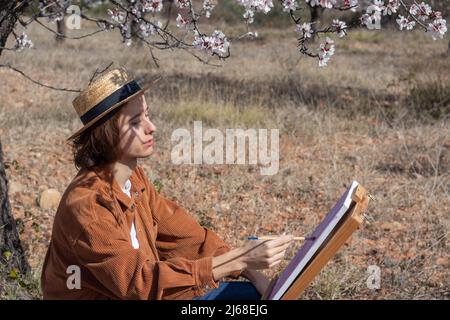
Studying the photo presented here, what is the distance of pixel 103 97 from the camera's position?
100 inches

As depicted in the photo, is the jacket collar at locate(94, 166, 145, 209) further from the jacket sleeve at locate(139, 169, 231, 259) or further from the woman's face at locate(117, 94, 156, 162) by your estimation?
the jacket sleeve at locate(139, 169, 231, 259)

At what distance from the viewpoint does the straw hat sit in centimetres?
254

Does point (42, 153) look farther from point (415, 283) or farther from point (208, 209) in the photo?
point (415, 283)

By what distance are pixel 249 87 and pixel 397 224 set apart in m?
5.11

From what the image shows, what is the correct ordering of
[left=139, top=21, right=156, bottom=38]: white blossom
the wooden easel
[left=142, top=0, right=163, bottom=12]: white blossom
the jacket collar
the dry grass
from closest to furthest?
the wooden easel < the jacket collar < [left=142, top=0, right=163, bottom=12]: white blossom < the dry grass < [left=139, top=21, right=156, bottom=38]: white blossom

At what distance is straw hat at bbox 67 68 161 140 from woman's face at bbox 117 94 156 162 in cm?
4

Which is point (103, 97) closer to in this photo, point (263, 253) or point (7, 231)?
point (263, 253)

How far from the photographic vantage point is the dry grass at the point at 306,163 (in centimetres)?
444

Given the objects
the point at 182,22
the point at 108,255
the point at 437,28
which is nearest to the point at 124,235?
the point at 108,255

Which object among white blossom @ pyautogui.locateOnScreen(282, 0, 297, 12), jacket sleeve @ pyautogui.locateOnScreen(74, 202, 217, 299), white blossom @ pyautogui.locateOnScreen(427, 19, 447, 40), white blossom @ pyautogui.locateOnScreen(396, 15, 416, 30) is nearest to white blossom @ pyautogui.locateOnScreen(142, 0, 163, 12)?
white blossom @ pyautogui.locateOnScreen(282, 0, 297, 12)

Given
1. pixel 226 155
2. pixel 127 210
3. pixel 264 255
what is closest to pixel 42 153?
pixel 226 155

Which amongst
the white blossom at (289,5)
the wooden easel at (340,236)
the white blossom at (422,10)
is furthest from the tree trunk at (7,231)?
the wooden easel at (340,236)

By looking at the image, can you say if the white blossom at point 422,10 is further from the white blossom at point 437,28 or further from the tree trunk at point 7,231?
the tree trunk at point 7,231

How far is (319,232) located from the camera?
2186 millimetres
